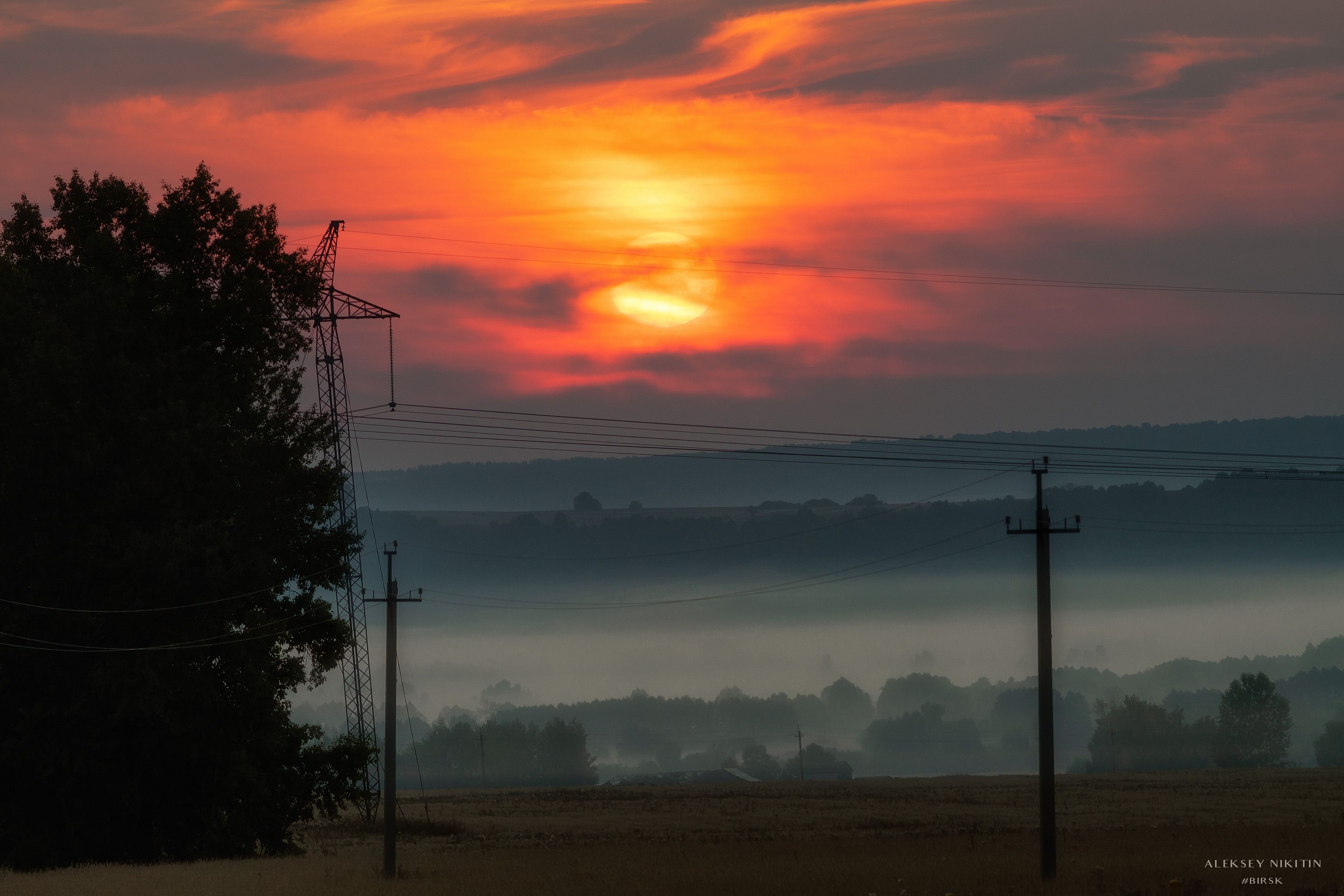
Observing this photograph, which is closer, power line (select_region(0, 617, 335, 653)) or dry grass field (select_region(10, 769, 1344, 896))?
dry grass field (select_region(10, 769, 1344, 896))

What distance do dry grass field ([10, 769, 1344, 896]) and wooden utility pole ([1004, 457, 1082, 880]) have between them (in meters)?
1.11

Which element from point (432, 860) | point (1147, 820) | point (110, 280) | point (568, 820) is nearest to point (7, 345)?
point (110, 280)

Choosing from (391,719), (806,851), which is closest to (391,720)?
(391,719)

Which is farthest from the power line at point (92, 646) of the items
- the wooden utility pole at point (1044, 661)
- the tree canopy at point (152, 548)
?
the wooden utility pole at point (1044, 661)

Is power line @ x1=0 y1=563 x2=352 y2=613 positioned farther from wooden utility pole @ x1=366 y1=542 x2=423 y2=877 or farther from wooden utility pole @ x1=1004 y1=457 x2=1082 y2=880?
wooden utility pole @ x1=1004 y1=457 x2=1082 y2=880

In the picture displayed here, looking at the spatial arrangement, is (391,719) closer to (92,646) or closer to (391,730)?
(391,730)

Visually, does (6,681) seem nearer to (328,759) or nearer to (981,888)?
(328,759)

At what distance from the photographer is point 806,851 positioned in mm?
50781

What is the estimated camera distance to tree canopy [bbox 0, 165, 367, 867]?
46.3 m

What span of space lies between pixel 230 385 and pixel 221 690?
11722 millimetres

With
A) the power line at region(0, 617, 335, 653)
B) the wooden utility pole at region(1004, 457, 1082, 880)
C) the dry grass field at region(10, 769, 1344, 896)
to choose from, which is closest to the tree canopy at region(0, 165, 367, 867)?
the power line at region(0, 617, 335, 653)

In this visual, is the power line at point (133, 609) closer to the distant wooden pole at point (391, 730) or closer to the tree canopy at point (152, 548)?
the tree canopy at point (152, 548)

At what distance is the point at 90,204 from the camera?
52.2 m

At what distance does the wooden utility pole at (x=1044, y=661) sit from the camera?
121 feet
